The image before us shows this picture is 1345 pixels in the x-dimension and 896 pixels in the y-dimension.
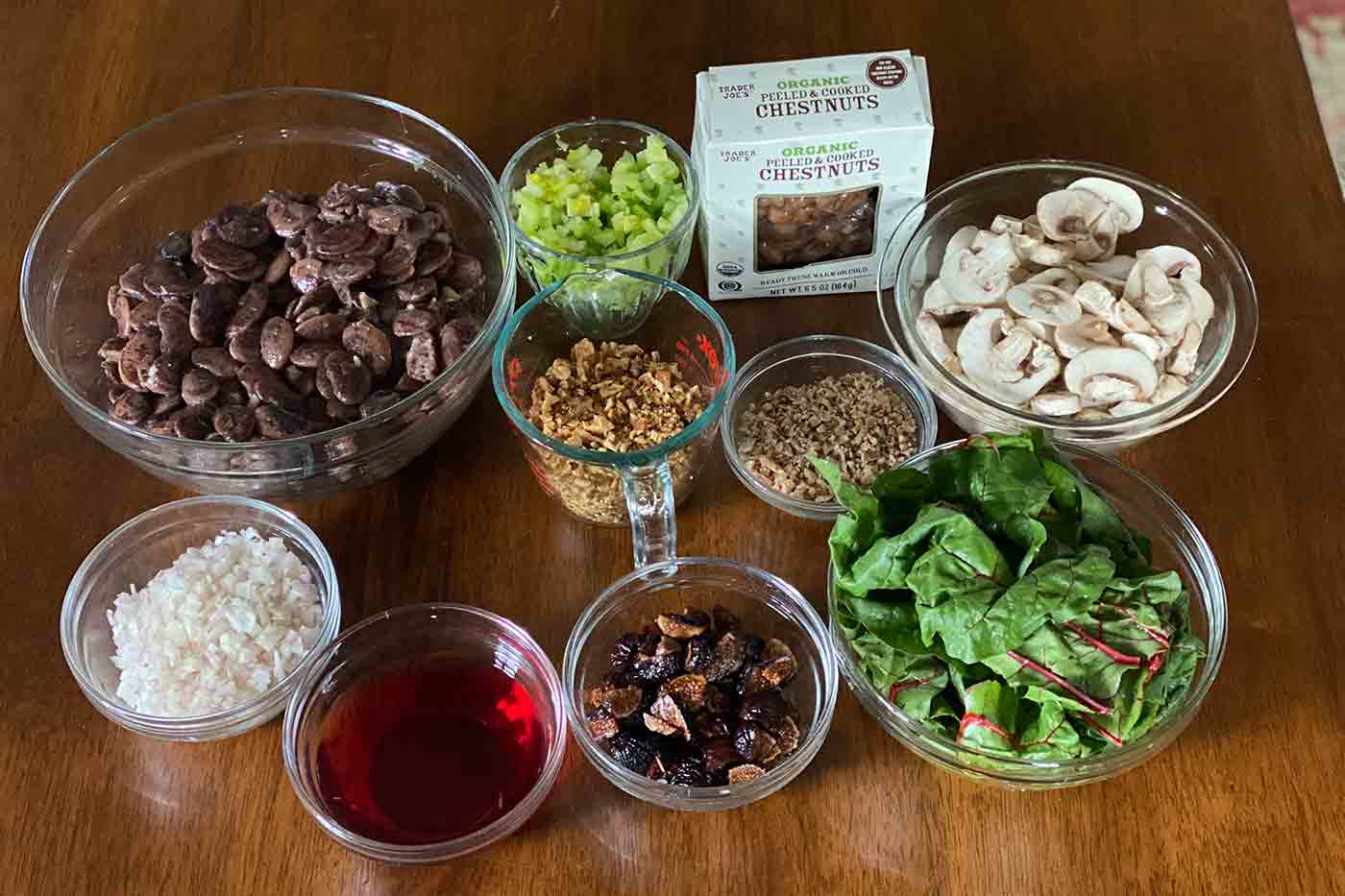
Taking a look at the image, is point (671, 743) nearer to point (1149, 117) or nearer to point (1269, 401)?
point (1269, 401)

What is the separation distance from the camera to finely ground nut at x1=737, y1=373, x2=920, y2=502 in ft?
4.60

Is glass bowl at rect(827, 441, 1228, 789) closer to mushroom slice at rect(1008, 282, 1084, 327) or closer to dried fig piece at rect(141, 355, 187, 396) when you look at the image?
mushroom slice at rect(1008, 282, 1084, 327)

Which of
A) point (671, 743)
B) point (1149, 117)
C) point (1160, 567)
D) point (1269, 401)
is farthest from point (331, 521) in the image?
point (1149, 117)

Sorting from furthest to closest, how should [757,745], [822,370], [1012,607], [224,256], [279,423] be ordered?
1. [822,370]
2. [224,256]
3. [279,423]
4. [757,745]
5. [1012,607]

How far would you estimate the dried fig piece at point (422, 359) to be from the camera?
1355 mm

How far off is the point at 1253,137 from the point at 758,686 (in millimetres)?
1028

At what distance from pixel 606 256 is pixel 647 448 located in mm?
266

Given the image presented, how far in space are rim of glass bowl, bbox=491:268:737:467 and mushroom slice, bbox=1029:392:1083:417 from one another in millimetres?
331

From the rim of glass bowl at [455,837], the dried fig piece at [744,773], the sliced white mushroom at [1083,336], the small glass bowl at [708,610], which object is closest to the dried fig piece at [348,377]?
the rim of glass bowl at [455,837]

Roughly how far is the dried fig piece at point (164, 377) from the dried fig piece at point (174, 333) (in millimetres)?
12

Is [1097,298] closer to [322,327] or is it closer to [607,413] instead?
[607,413]

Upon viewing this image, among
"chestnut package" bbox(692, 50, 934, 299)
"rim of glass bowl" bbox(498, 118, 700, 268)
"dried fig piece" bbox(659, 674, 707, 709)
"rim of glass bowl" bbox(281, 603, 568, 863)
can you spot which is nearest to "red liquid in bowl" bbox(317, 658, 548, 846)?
"rim of glass bowl" bbox(281, 603, 568, 863)

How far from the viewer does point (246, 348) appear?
4.45 ft

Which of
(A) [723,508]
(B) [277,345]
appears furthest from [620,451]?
(B) [277,345]
